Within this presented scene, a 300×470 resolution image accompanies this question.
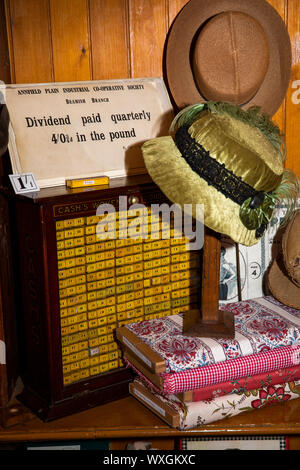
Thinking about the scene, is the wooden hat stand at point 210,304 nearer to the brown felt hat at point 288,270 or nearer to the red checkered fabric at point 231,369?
the red checkered fabric at point 231,369

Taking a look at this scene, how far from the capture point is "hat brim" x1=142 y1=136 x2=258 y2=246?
3.85 feet

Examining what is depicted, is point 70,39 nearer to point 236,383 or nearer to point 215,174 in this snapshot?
point 215,174

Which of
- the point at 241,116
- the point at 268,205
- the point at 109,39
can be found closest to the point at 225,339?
the point at 268,205

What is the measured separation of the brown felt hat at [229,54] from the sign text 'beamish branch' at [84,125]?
101 millimetres

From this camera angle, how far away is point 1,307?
1.37 meters

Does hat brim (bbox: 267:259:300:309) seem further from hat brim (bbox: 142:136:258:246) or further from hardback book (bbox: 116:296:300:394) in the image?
hat brim (bbox: 142:136:258:246)

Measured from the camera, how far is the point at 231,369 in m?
1.32

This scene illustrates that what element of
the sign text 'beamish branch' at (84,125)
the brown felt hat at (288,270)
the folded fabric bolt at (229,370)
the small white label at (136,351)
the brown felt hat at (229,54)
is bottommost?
the folded fabric bolt at (229,370)

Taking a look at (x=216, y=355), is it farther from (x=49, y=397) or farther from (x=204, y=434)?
(x=49, y=397)

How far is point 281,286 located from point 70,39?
3.07ft

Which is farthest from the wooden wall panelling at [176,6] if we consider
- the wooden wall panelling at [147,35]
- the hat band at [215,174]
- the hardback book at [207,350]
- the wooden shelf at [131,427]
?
the wooden shelf at [131,427]

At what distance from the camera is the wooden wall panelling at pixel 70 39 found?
5.08 feet

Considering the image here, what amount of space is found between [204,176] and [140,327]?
0.47m

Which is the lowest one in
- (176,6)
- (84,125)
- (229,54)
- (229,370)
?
(229,370)
